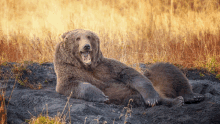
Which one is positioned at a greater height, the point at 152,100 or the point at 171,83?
the point at 171,83

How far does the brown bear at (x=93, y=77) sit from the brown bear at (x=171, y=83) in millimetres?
484

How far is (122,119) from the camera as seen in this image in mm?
3082

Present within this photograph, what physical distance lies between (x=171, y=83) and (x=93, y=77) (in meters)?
1.54

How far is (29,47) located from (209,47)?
22.0ft

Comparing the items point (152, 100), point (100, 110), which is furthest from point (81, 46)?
point (152, 100)

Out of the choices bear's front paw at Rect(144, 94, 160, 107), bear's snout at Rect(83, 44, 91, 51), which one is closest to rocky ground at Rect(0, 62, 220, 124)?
bear's front paw at Rect(144, 94, 160, 107)

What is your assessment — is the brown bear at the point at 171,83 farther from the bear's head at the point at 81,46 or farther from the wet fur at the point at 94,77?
the bear's head at the point at 81,46

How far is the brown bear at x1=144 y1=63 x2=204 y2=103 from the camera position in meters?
4.17

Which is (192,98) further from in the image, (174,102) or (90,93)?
(90,93)

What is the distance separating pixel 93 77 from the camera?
13.5 ft

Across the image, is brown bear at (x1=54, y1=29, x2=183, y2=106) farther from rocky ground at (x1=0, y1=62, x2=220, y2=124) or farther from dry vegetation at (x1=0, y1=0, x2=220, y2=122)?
dry vegetation at (x1=0, y1=0, x2=220, y2=122)

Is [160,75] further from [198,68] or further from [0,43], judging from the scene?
[0,43]

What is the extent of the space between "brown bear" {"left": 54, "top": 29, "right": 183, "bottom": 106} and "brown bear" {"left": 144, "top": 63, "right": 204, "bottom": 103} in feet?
1.59

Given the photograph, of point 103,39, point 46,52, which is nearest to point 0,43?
point 46,52
